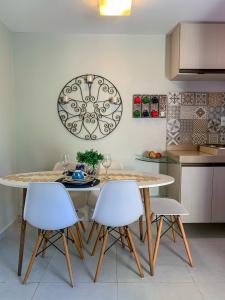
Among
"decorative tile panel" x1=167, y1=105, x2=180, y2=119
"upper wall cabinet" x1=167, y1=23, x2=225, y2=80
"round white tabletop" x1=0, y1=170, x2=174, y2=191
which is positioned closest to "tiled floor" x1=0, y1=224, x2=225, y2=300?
"round white tabletop" x1=0, y1=170, x2=174, y2=191

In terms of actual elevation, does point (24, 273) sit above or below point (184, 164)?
below

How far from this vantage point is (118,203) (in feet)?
6.43

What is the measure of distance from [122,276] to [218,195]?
4.63 ft

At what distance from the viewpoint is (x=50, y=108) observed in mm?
3322

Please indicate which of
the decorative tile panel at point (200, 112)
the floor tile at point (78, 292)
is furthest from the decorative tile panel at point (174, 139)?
the floor tile at point (78, 292)

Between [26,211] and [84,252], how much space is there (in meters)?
0.86

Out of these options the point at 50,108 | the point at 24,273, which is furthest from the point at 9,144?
the point at 24,273

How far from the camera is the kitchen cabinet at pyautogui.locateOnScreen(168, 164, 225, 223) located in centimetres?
287

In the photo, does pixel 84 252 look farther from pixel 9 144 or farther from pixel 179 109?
pixel 179 109

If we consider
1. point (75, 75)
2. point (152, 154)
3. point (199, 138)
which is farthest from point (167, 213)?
point (75, 75)

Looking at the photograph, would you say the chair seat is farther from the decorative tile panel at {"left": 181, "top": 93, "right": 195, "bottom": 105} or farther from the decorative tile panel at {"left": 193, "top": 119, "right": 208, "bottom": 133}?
the decorative tile panel at {"left": 181, "top": 93, "right": 195, "bottom": 105}

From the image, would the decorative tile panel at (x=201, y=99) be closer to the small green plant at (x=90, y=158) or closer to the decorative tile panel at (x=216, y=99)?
the decorative tile panel at (x=216, y=99)

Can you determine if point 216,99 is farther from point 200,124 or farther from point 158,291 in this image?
point 158,291

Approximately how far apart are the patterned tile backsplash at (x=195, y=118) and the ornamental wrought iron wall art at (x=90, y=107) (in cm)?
68
